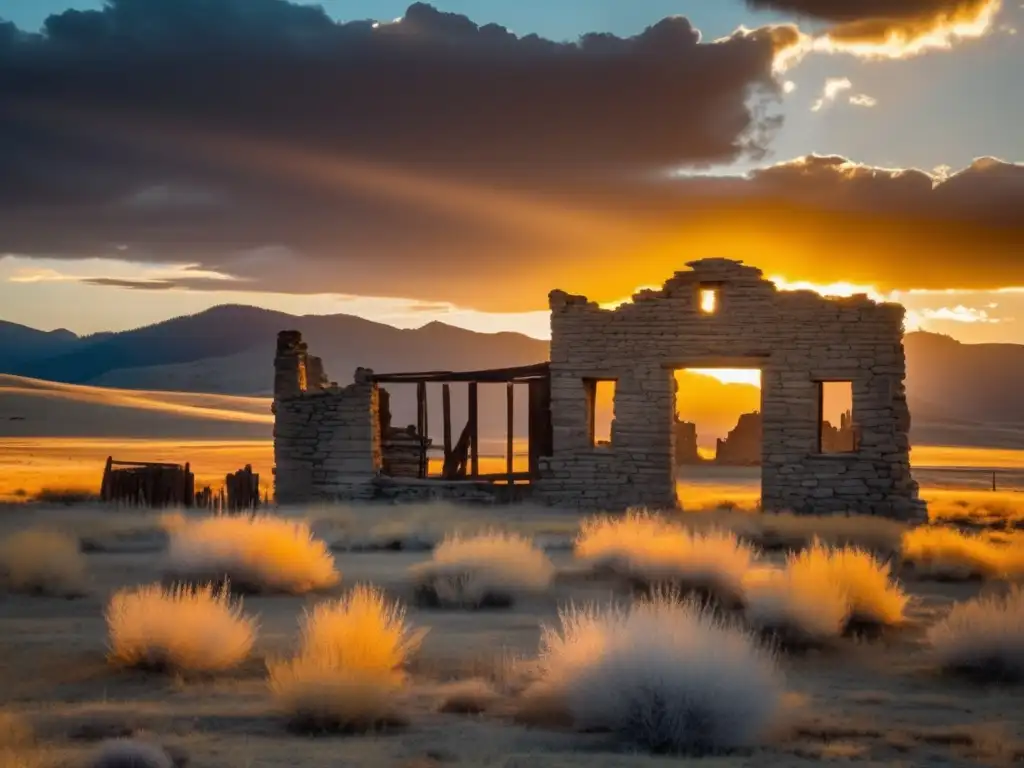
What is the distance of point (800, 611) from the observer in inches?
416

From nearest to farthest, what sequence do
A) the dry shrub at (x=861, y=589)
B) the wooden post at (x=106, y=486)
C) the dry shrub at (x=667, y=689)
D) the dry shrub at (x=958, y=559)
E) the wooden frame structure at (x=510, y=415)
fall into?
the dry shrub at (x=667, y=689) < the dry shrub at (x=861, y=589) < the dry shrub at (x=958, y=559) < the wooden post at (x=106, y=486) < the wooden frame structure at (x=510, y=415)

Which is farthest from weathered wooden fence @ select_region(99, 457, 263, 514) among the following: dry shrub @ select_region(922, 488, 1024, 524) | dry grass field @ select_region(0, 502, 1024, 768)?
dry shrub @ select_region(922, 488, 1024, 524)

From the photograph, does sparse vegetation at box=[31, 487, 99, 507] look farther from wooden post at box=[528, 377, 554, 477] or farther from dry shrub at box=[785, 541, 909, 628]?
dry shrub at box=[785, 541, 909, 628]

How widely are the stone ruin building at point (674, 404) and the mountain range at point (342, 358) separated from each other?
328 ft

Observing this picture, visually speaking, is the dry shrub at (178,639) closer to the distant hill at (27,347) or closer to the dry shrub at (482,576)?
the dry shrub at (482,576)

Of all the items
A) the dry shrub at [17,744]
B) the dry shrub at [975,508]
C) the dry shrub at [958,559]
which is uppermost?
the dry shrub at [17,744]

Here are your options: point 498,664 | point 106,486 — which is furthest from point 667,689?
point 106,486

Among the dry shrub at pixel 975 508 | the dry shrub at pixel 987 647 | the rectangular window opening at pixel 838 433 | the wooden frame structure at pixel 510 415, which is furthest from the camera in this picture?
the dry shrub at pixel 975 508

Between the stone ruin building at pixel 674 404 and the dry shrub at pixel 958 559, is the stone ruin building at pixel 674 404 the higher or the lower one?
the higher one

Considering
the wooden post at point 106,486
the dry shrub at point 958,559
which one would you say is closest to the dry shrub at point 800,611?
the dry shrub at point 958,559

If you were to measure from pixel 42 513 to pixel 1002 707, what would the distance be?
17.4 metres

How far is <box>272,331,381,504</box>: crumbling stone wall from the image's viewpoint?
24984 mm

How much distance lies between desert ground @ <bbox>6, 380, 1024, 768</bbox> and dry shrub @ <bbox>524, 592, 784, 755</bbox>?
16mm

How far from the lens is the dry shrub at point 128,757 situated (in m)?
6.21
